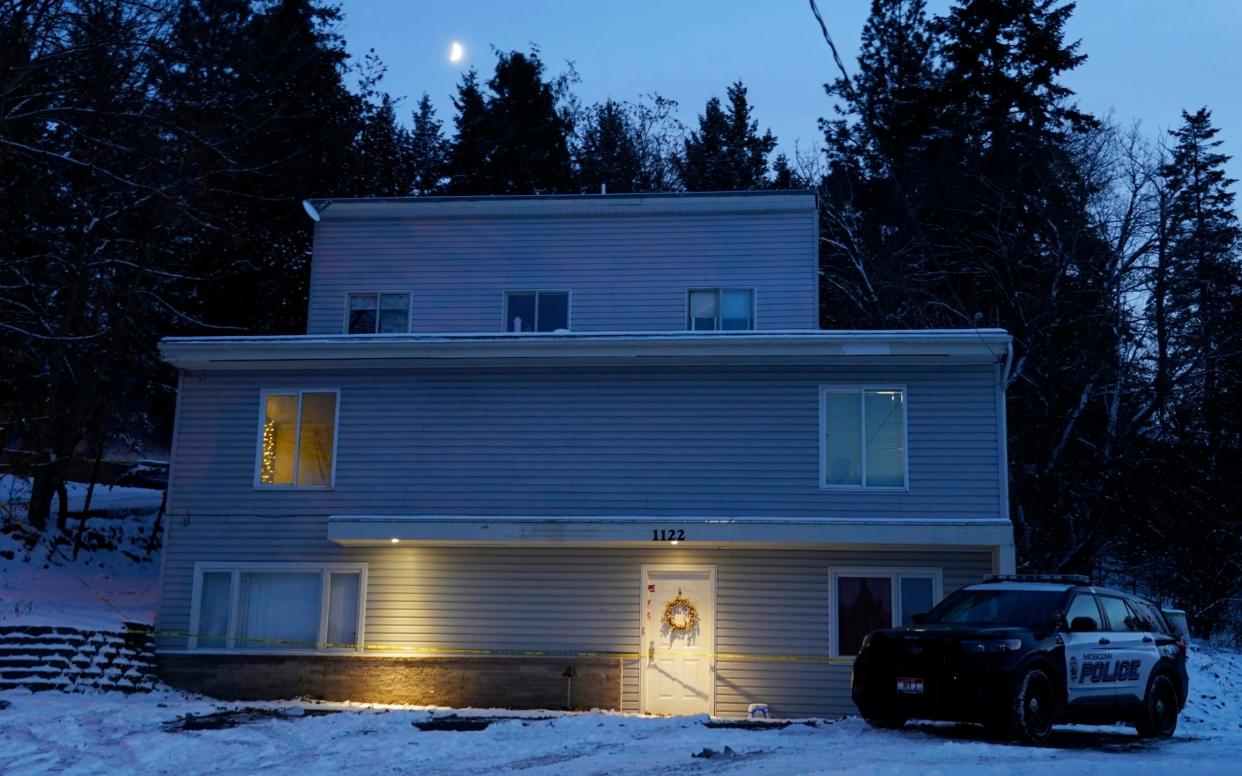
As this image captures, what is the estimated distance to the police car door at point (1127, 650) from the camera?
13828mm

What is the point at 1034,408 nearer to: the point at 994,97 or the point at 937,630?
the point at 994,97

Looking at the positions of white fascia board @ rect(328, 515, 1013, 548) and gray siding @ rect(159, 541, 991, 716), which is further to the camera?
gray siding @ rect(159, 541, 991, 716)

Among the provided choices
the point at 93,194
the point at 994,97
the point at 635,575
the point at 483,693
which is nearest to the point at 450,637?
the point at 483,693

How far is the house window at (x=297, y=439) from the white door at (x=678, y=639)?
5243mm

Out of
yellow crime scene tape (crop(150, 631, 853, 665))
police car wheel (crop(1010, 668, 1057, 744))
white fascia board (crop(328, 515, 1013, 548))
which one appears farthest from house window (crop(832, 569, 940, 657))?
police car wheel (crop(1010, 668, 1057, 744))

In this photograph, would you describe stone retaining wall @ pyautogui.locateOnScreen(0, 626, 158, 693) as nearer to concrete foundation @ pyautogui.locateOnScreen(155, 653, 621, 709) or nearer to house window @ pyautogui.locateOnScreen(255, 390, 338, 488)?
concrete foundation @ pyautogui.locateOnScreen(155, 653, 621, 709)

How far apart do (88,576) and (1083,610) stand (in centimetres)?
2021

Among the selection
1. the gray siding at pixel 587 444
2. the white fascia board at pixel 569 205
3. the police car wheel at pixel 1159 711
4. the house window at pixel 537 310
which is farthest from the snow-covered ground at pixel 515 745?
the white fascia board at pixel 569 205

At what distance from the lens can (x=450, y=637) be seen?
18.7m

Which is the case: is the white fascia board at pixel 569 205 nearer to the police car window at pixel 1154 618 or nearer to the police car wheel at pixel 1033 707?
the police car window at pixel 1154 618

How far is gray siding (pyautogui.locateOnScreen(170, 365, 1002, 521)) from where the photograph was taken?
60.3ft

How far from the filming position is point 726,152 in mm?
45469

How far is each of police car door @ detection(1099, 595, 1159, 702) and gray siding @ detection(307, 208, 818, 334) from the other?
9317mm

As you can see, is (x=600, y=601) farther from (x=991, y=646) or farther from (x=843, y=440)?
(x=991, y=646)
